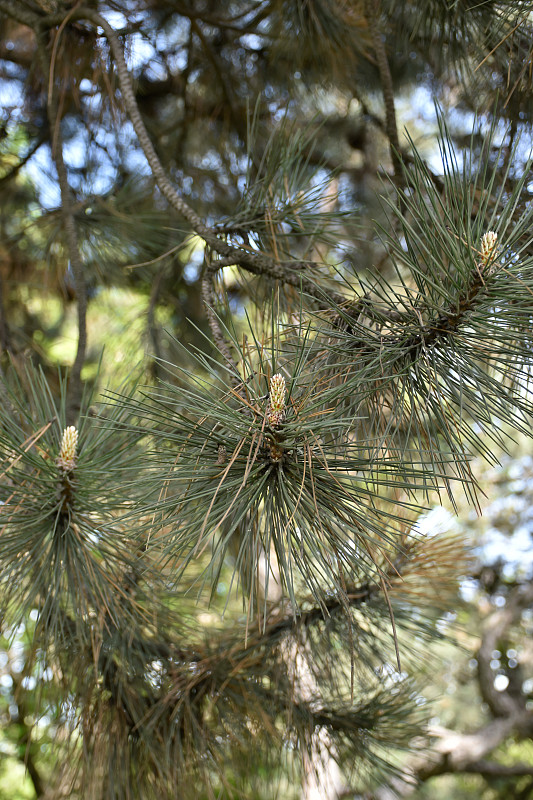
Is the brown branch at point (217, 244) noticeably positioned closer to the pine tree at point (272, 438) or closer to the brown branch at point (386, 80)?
the pine tree at point (272, 438)

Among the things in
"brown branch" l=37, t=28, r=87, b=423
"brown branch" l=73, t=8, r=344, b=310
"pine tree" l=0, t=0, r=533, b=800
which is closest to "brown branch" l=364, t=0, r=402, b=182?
"pine tree" l=0, t=0, r=533, b=800

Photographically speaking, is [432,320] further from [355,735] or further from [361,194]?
[361,194]

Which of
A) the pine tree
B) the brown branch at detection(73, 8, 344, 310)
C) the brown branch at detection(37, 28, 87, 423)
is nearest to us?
the pine tree

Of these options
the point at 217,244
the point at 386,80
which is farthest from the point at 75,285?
the point at 386,80

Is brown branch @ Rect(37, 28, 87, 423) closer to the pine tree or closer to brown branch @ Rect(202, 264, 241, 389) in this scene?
the pine tree

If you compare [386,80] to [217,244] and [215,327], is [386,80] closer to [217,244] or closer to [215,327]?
[217,244]

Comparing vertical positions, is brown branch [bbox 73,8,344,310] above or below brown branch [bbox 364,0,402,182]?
below

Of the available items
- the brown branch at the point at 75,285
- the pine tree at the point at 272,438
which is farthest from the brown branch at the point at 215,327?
the brown branch at the point at 75,285

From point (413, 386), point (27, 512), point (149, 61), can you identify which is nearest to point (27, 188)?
point (149, 61)

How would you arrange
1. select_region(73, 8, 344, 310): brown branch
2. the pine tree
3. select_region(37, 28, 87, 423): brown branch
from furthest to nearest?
1. select_region(37, 28, 87, 423): brown branch
2. select_region(73, 8, 344, 310): brown branch
3. the pine tree
